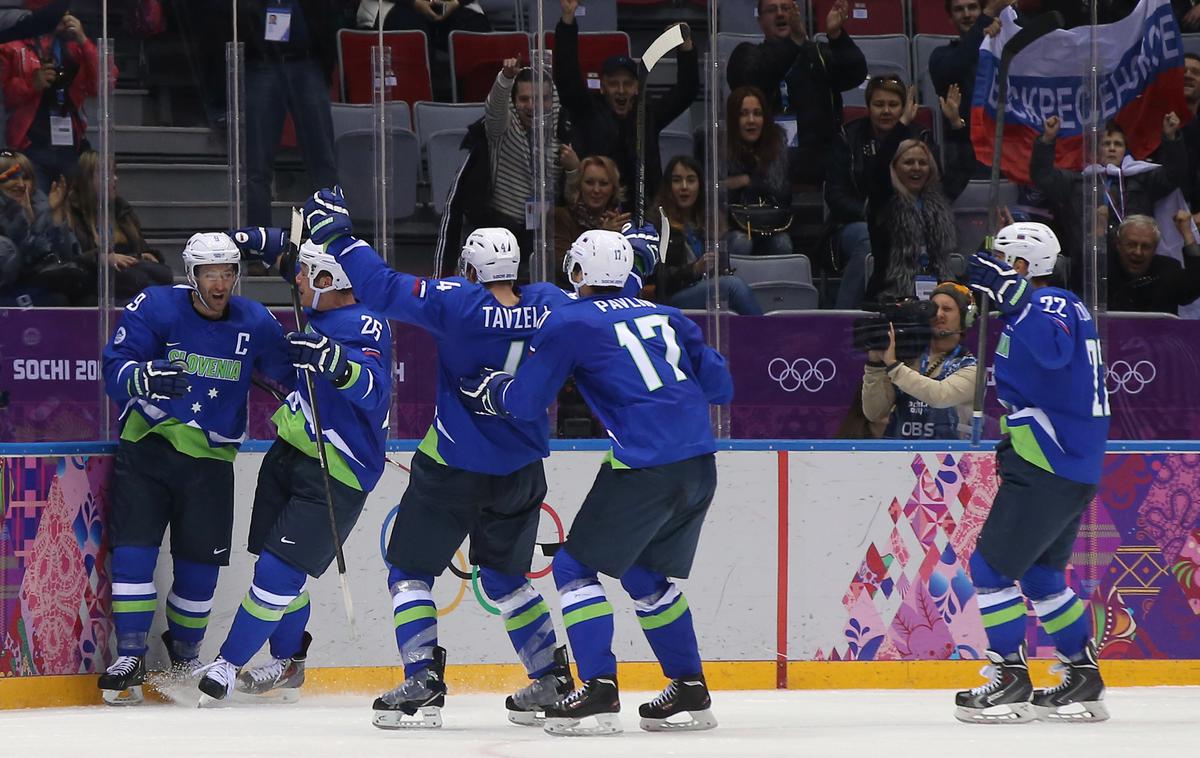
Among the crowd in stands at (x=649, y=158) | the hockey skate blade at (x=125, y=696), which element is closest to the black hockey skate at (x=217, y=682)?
the hockey skate blade at (x=125, y=696)

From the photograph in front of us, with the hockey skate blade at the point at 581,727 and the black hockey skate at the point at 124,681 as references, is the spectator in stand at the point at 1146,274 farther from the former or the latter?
the black hockey skate at the point at 124,681

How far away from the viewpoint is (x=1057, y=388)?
488 centimetres

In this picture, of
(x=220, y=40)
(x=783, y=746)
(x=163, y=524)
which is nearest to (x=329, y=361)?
(x=163, y=524)

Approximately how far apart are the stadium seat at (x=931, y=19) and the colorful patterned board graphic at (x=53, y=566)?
385cm

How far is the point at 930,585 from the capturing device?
5945mm

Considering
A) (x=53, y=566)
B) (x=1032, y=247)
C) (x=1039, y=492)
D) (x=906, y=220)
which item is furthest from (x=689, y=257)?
(x=53, y=566)

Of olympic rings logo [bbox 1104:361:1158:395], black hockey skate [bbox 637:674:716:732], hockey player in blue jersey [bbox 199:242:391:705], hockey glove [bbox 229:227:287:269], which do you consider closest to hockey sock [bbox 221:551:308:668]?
hockey player in blue jersey [bbox 199:242:391:705]

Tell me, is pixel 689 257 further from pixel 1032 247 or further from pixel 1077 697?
pixel 1077 697

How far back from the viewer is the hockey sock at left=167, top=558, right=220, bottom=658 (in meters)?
5.41

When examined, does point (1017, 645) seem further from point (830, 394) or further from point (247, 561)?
point (247, 561)

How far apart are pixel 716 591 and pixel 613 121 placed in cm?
189

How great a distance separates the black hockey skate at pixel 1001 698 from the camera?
485cm

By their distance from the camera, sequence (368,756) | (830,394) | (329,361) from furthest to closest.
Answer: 1. (830,394)
2. (329,361)
3. (368,756)

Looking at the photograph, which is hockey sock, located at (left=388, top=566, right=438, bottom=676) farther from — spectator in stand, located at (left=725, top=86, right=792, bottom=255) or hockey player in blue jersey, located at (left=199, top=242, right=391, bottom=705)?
spectator in stand, located at (left=725, top=86, right=792, bottom=255)
